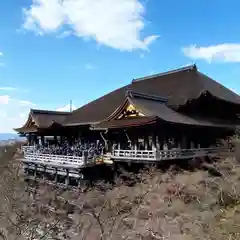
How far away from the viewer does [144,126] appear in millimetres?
16938

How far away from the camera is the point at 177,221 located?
12250 millimetres

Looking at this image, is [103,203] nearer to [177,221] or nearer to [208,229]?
[177,221]

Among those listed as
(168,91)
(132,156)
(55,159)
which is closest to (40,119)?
(55,159)

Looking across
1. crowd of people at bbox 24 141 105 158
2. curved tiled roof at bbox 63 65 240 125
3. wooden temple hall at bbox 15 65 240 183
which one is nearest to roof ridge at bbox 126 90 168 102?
wooden temple hall at bbox 15 65 240 183

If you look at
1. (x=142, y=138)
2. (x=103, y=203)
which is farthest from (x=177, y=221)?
(x=142, y=138)

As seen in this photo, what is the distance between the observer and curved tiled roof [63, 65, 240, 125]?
869 inches

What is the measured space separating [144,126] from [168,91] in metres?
7.26

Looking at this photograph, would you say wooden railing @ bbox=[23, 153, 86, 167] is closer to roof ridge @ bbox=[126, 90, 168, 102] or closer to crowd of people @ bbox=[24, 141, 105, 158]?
crowd of people @ bbox=[24, 141, 105, 158]

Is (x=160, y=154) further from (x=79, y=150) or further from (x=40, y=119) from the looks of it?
(x=40, y=119)

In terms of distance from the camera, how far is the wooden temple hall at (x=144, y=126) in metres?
17.5

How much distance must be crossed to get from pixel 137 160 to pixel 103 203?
291cm

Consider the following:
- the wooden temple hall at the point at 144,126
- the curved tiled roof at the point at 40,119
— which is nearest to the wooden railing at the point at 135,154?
the wooden temple hall at the point at 144,126

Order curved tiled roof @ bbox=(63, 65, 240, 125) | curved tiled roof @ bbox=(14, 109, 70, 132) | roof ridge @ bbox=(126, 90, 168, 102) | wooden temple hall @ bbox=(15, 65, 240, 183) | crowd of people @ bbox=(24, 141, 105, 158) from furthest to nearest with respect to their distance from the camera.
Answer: curved tiled roof @ bbox=(14, 109, 70, 132), curved tiled roof @ bbox=(63, 65, 240, 125), crowd of people @ bbox=(24, 141, 105, 158), roof ridge @ bbox=(126, 90, 168, 102), wooden temple hall @ bbox=(15, 65, 240, 183)

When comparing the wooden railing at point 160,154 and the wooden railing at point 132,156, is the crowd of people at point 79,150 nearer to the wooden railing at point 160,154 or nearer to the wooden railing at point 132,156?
the wooden railing at point 132,156
